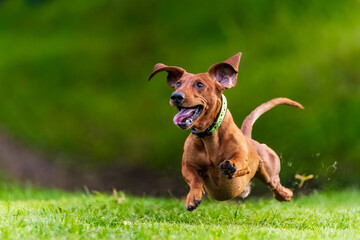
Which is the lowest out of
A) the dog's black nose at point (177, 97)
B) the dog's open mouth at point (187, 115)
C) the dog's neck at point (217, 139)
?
the dog's neck at point (217, 139)

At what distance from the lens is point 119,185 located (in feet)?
34.6

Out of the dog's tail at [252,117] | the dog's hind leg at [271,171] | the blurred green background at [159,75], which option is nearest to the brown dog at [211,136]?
the dog's hind leg at [271,171]

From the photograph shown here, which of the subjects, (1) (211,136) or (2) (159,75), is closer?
(1) (211,136)

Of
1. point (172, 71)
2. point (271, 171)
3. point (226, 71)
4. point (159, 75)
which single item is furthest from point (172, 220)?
point (159, 75)

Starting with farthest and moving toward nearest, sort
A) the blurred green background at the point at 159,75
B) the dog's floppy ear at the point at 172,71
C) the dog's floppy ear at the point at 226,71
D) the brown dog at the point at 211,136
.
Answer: the blurred green background at the point at 159,75
the dog's floppy ear at the point at 172,71
the dog's floppy ear at the point at 226,71
the brown dog at the point at 211,136

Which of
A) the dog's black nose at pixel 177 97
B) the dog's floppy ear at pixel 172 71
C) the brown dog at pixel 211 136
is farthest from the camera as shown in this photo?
the dog's floppy ear at pixel 172 71

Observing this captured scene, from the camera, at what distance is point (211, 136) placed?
4367 millimetres

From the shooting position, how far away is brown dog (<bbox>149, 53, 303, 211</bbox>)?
4.10 metres

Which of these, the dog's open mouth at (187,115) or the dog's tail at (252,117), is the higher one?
the dog's open mouth at (187,115)

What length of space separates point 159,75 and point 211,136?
744 cm

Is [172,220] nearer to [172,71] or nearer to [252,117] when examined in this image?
[252,117]

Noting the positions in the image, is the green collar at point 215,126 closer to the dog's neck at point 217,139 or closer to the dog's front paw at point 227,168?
the dog's neck at point 217,139

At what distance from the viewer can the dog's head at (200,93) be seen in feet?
13.2

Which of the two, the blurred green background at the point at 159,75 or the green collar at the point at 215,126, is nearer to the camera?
the green collar at the point at 215,126
